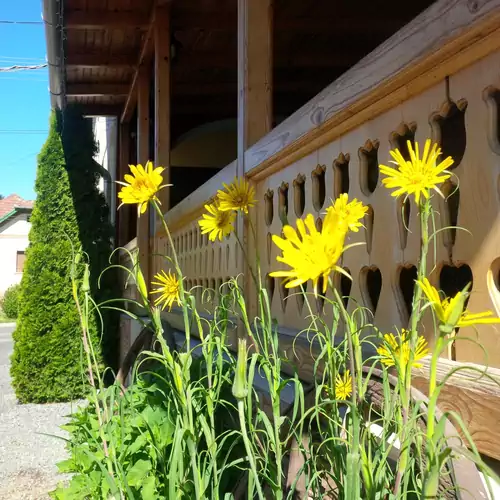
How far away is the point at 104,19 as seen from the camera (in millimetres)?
5059

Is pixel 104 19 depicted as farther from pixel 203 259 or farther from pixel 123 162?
pixel 123 162

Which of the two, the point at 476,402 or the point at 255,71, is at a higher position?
the point at 255,71

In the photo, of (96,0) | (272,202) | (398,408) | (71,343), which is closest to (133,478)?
(398,408)

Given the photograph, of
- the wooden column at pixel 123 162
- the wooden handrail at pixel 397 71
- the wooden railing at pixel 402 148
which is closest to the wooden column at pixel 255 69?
the wooden railing at pixel 402 148

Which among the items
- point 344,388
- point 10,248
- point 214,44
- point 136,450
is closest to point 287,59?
point 214,44

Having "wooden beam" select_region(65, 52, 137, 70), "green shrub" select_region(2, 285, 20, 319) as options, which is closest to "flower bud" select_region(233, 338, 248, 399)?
"wooden beam" select_region(65, 52, 137, 70)

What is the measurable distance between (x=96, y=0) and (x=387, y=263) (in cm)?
407

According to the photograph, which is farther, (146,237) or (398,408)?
(146,237)

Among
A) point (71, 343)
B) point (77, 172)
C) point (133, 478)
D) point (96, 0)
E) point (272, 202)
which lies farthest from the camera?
point (77, 172)

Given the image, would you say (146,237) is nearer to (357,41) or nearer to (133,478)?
(357,41)

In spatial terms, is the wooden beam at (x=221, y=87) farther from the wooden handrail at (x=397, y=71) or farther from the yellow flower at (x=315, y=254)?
the yellow flower at (x=315, y=254)

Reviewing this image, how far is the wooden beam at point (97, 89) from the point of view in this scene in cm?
717

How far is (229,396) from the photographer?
154 cm

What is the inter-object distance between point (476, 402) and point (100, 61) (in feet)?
19.0
